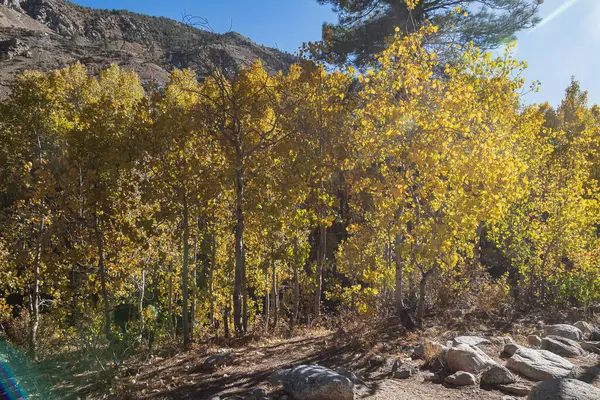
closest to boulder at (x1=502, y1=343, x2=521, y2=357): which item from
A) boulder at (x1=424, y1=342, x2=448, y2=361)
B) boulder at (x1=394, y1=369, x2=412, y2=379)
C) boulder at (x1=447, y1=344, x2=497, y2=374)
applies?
boulder at (x1=447, y1=344, x2=497, y2=374)

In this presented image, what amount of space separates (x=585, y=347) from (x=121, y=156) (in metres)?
8.84

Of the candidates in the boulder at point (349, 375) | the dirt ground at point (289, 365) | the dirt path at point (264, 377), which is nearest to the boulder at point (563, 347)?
the dirt ground at point (289, 365)

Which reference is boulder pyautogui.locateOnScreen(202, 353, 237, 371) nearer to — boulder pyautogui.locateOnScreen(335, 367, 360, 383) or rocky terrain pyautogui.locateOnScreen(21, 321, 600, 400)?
rocky terrain pyautogui.locateOnScreen(21, 321, 600, 400)

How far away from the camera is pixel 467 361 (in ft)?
16.6

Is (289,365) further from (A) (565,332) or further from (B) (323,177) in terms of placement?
(A) (565,332)

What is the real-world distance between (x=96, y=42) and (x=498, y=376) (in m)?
113

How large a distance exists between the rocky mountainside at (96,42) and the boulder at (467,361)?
250 inches

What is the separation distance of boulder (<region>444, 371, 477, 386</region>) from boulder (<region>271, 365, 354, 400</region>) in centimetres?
142

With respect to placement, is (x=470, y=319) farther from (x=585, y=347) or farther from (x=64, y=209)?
(x=64, y=209)

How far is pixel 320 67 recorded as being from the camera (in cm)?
948

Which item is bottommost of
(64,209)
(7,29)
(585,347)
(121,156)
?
(585,347)

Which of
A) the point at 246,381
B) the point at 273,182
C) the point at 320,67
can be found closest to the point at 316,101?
the point at 320,67

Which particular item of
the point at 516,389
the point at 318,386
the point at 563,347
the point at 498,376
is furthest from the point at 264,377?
the point at 563,347

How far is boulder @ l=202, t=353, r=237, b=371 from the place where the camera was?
6184 millimetres
